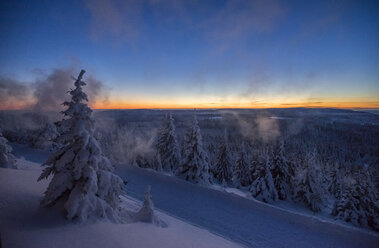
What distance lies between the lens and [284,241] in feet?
36.1

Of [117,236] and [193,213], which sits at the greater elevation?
[117,236]

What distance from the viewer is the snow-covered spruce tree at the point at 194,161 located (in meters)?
21.9

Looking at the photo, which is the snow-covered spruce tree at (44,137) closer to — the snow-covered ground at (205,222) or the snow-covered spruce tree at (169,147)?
the snow-covered spruce tree at (169,147)

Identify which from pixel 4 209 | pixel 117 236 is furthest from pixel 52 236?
pixel 4 209

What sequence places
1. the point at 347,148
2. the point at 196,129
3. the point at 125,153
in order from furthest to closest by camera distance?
the point at 347,148, the point at 125,153, the point at 196,129

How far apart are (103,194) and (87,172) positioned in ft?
3.84

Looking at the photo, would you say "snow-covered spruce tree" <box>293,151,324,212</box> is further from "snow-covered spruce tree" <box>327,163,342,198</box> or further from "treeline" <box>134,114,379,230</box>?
"snow-covered spruce tree" <box>327,163,342,198</box>

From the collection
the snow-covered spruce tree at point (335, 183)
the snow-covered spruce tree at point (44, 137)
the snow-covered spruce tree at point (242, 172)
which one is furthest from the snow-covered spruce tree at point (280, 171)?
the snow-covered spruce tree at point (44, 137)

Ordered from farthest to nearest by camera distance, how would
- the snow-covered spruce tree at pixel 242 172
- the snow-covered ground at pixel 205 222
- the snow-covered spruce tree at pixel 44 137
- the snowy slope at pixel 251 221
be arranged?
the snow-covered spruce tree at pixel 44 137 → the snow-covered spruce tree at pixel 242 172 → the snowy slope at pixel 251 221 → the snow-covered ground at pixel 205 222

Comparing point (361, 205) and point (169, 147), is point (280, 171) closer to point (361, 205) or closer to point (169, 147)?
point (361, 205)

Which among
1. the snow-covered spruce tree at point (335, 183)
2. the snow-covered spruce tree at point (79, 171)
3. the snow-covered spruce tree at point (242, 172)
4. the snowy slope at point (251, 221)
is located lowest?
the snow-covered spruce tree at point (335, 183)

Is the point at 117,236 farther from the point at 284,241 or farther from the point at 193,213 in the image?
the point at 284,241

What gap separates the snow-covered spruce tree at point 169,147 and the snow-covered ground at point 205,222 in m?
9.39

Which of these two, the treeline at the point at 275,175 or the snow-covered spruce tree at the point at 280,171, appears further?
the snow-covered spruce tree at the point at 280,171
